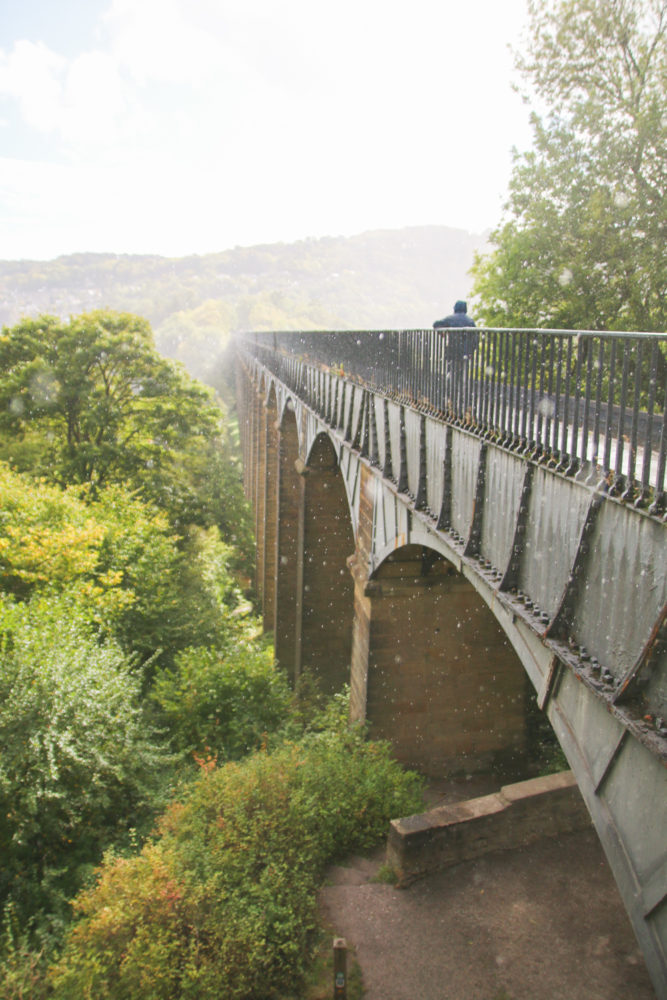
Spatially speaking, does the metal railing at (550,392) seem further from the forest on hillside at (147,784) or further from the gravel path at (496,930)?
the gravel path at (496,930)

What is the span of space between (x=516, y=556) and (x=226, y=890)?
4.52 metres

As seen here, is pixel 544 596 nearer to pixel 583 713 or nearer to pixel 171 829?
pixel 583 713

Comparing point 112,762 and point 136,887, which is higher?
point 136,887

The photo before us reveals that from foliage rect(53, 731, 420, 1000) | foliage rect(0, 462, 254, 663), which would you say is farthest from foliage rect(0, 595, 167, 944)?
foliage rect(0, 462, 254, 663)

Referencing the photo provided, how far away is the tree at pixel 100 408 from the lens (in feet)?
68.1

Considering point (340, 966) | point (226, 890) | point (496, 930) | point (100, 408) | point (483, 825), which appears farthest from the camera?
point (100, 408)

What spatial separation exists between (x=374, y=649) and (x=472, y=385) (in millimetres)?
5465

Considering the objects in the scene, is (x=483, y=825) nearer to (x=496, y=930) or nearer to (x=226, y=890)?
(x=496, y=930)

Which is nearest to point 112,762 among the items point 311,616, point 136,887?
point 136,887

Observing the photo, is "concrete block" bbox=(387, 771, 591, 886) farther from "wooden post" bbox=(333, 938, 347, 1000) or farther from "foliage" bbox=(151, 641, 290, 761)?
"foliage" bbox=(151, 641, 290, 761)

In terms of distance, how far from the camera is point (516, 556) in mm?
4586

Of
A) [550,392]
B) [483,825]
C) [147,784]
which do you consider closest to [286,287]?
[147,784]

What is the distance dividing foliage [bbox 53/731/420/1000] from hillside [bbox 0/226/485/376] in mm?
108931

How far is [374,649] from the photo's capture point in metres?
9.97
